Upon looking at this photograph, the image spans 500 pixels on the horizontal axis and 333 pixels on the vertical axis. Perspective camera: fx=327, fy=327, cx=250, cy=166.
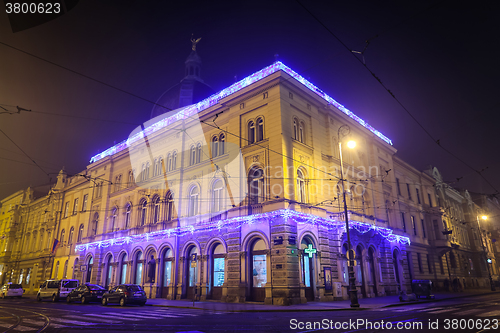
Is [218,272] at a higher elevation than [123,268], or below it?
below

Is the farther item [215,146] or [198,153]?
[198,153]

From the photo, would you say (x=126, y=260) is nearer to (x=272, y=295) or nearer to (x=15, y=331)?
(x=272, y=295)

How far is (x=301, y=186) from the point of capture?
958 inches

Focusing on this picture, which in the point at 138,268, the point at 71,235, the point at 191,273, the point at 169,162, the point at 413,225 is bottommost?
the point at 191,273

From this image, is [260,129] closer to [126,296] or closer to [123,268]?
[126,296]

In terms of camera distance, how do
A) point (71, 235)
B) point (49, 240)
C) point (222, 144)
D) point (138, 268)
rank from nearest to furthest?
1. point (222, 144)
2. point (138, 268)
3. point (71, 235)
4. point (49, 240)

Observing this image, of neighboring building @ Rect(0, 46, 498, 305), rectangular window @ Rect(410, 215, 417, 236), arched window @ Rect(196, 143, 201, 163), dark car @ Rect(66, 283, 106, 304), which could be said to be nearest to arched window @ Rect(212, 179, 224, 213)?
neighboring building @ Rect(0, 46, 498, 305)

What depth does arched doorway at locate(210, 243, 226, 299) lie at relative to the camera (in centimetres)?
2438

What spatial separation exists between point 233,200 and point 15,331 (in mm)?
15918

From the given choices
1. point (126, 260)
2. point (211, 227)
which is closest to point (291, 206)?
point (211, 227)

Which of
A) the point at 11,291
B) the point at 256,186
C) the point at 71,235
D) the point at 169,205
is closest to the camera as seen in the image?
the point at 256,186

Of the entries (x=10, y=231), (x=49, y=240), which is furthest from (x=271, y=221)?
(x=10, y=231)

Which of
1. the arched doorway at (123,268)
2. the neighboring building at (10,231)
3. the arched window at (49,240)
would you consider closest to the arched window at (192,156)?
the arched doorway at (123,268)

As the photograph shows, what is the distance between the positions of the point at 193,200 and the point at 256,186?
7.41m
